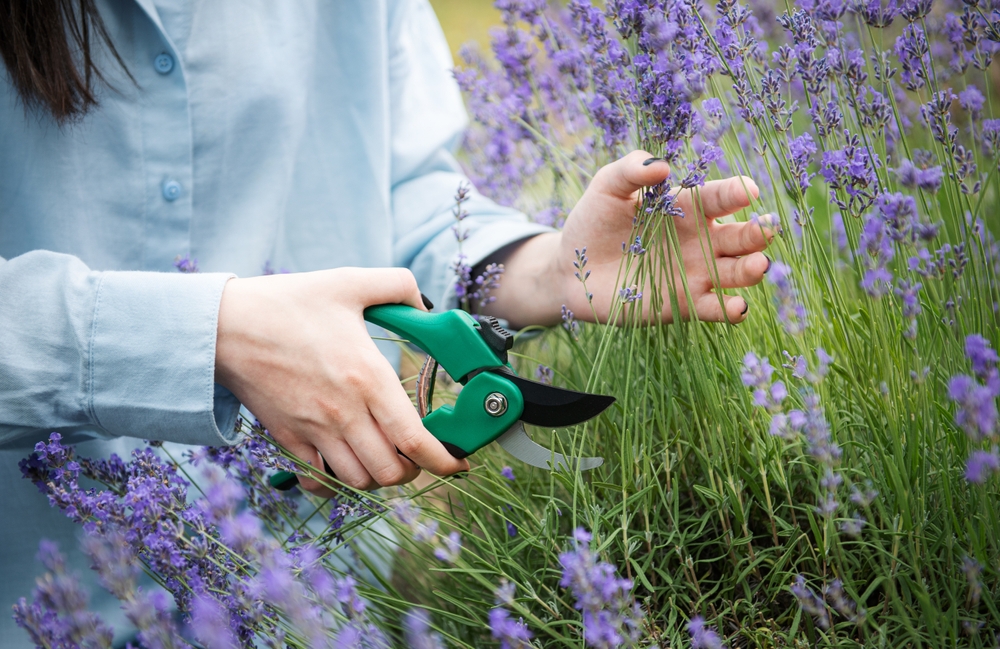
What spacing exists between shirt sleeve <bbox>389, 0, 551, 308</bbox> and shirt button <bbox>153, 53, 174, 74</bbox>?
501 mm

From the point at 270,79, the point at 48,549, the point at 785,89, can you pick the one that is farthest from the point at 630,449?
the point at 785,89

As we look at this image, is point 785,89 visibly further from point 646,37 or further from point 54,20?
point 54,20

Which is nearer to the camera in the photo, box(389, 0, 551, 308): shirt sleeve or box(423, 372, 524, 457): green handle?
box(423, 372, 524, 457): green handle

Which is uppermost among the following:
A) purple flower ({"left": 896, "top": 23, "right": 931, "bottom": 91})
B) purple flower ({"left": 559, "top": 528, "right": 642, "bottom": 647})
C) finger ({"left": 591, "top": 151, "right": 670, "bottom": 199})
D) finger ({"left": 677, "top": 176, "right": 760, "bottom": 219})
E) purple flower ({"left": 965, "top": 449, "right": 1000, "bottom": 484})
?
purple flower ({"left": 896, "top": 23, "right": 931, "bottom": 91})

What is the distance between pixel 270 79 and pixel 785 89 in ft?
4.68

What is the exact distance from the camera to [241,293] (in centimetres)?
92

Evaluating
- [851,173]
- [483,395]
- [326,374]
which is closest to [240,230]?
[326,374]

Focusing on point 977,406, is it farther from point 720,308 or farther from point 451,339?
point 451,339

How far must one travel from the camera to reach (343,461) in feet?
3.01

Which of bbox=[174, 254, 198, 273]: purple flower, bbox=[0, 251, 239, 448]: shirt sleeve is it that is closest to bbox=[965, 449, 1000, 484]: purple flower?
bbox=[0, 251, 239, 448]: shirt sleeve

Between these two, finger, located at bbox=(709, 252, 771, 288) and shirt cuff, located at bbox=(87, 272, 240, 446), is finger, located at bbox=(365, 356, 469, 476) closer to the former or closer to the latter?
shirt cuff, located at bbox=(87, 272, 240, 446)

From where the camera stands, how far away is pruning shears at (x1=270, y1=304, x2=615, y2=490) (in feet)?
2.84

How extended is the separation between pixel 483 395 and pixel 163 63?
91 cm

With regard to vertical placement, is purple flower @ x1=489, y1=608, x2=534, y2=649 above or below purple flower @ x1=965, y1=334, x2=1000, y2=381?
below
